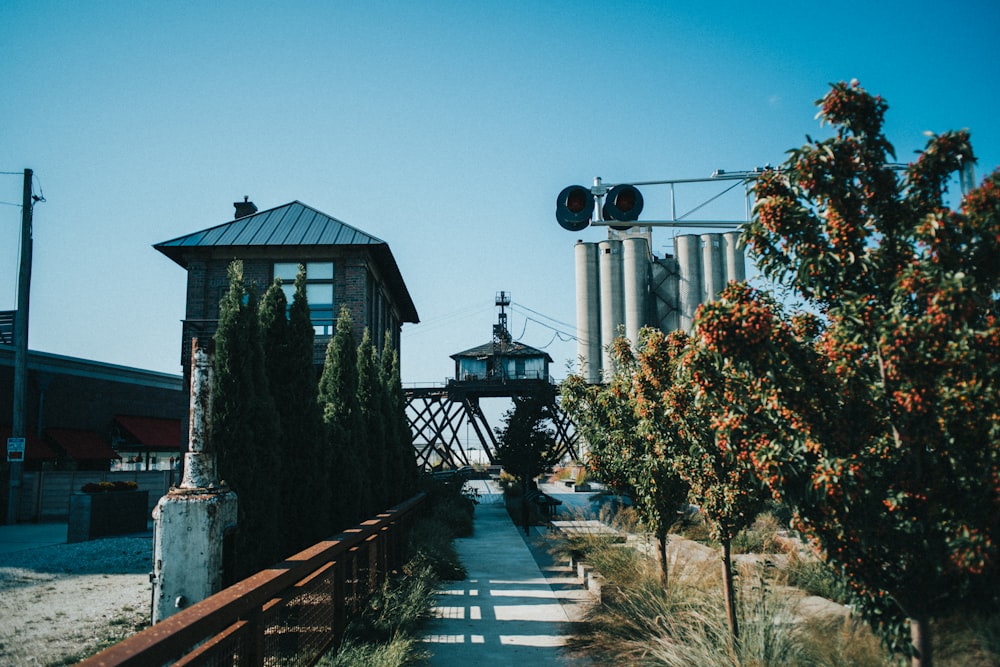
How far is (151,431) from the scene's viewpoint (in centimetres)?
2917

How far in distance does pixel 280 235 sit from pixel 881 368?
2106 cm

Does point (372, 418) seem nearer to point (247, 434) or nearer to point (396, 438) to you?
point (396, 438)

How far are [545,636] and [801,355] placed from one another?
5.39 meters

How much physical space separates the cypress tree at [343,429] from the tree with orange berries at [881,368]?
310 inches

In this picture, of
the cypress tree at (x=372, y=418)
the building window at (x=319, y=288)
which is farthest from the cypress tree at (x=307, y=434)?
the building window at (x=319, y=288)

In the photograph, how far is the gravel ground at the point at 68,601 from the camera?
7.11 metres

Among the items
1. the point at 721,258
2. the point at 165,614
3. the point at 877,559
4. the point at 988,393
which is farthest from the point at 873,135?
the point at 721,258

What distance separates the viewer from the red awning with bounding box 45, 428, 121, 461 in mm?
24469

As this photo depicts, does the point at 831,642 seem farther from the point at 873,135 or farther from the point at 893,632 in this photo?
the point at 873,135

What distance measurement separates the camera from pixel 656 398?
781 centimetres

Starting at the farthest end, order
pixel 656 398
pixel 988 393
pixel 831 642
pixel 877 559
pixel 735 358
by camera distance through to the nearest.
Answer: pixel 656 398, pixel 831 642, pixel 735 358, pixel 877 559, pixel 988 393

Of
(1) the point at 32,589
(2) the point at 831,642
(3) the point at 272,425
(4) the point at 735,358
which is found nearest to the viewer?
(4) the point at 735,358

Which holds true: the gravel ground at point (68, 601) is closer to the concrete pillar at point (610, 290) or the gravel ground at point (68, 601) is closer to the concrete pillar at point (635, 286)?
the concrete pillar at point (610, 290)

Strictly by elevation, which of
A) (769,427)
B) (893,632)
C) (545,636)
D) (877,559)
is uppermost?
(769,427)
